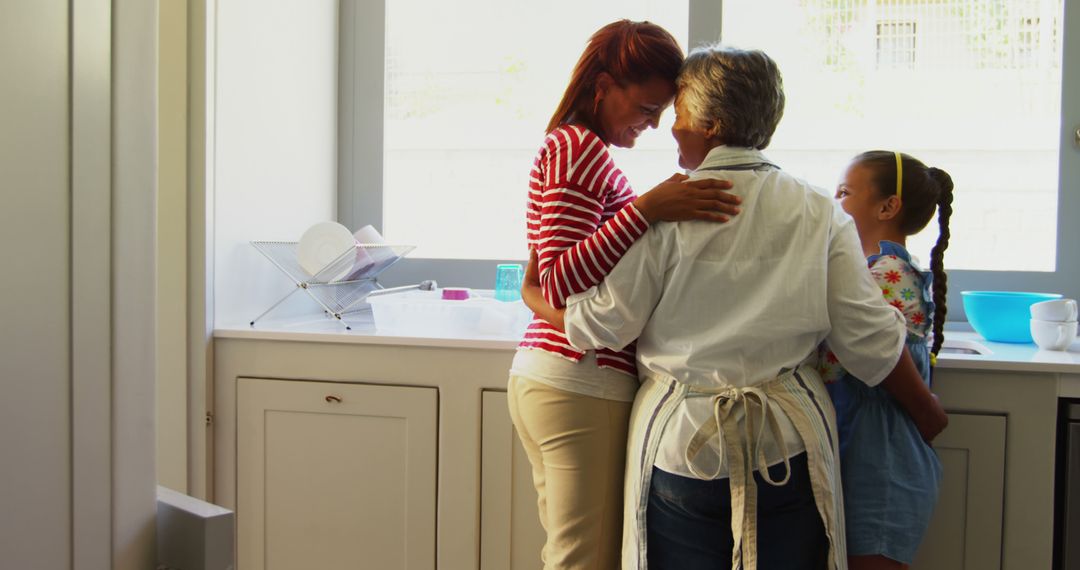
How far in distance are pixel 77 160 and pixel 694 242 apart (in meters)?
0.78

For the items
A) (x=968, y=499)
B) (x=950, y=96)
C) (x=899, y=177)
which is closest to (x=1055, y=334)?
(x=968, y=499)

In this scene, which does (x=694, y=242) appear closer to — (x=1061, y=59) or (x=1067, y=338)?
(x=1067, y=338)

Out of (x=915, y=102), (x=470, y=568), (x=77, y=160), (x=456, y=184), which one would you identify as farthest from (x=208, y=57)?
(x=915, y=102)

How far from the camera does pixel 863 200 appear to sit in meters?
1.49

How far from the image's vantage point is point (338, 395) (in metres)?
1.87

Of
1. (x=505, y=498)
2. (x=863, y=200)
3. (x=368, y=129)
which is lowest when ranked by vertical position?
(x=505, y=498)

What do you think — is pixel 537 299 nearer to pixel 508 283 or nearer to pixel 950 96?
pixel 508 283

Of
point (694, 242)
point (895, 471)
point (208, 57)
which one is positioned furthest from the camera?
point (208, 57)

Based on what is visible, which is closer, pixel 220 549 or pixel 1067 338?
pixel 220 549

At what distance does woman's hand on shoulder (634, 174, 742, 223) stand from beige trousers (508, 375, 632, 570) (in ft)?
1.04

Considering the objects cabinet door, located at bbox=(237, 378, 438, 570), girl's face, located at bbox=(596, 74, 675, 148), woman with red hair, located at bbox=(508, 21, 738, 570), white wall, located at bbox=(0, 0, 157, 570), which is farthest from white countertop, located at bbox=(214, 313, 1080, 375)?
white wall, located at bbox=(0, 0, 157, 570)

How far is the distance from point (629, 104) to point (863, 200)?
0.47m

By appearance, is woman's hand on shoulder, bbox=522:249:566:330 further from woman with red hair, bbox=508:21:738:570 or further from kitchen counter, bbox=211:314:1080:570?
kitchen counter, bbox=211:314:1080:570

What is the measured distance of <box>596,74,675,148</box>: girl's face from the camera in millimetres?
1325
